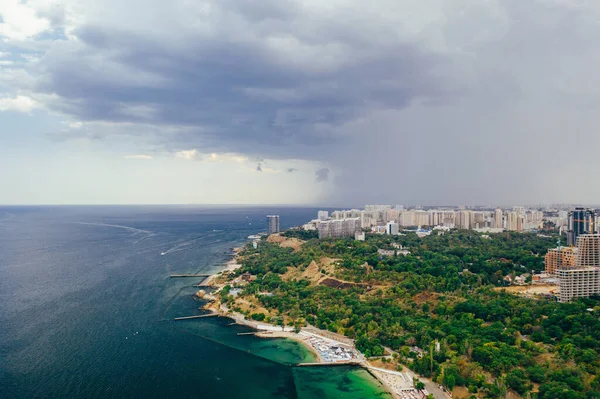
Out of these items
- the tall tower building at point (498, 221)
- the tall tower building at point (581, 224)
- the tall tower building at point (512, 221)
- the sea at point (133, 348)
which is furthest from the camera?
the tall tower building at point (498, 221)

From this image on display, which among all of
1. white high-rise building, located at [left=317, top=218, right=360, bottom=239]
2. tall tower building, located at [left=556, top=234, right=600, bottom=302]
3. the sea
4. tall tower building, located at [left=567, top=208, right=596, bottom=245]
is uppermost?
tall tower building, located at [left=567, top=208, right=596, bottom=245]

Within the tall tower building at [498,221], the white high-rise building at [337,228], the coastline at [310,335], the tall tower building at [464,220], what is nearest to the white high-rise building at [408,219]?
the tall tower building at [464,220]

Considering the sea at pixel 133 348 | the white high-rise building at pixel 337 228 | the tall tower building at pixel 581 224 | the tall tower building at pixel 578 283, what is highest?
the tall tower building at pixel 581 224

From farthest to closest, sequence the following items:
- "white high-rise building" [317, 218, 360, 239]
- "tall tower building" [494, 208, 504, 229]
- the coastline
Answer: "tall tower building" [494, 208, 504, 229] < "white high-rise building" [317, 218, 360, 239] < the coastline

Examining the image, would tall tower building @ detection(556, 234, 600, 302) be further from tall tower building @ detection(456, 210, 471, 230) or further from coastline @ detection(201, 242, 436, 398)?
tall tower building @ detection(456, 210, 471, 230)

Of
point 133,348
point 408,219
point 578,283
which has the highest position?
point 408,219

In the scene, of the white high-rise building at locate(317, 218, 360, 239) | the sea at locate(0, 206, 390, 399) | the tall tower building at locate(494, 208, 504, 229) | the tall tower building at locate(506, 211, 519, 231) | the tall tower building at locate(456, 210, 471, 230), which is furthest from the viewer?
the tall tower building at locate(456, 210, 471, 230)

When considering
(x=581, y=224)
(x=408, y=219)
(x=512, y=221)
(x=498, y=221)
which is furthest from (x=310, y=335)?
(x=408, y=219)

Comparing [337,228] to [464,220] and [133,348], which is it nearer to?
[464,220]

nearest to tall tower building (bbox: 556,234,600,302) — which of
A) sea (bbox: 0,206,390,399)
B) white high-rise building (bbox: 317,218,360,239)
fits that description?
sea (bbox: 0,206,390,399)

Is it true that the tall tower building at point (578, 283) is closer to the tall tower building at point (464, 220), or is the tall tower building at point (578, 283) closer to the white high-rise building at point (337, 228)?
the white high-rise building at point (337, 228)
